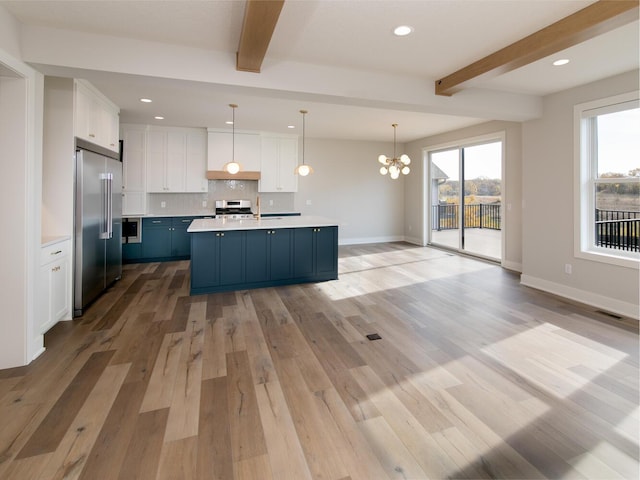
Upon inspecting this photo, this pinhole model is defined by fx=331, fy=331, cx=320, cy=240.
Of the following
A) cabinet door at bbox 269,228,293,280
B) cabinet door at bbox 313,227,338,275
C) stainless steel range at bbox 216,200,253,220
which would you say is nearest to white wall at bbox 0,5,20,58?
cabinet door at bbox 269,228,293,280

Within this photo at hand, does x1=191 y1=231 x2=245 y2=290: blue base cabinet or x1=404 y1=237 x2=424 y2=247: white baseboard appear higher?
x1=404 y1=237 x2=424 y2=247: white baseboard

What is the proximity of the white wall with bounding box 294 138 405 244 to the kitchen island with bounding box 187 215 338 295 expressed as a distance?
292 cm

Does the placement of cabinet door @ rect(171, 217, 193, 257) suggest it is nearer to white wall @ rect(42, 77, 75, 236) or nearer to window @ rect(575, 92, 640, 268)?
white wall @ rect(42, 77, 75, 236)

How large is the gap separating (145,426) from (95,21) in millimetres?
2988

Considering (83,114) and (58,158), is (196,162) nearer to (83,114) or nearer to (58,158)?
(83,114)

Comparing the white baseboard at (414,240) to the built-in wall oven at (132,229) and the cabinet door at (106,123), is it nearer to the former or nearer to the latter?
the built-in wall oven at (132,229)

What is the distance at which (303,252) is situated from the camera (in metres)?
5.01

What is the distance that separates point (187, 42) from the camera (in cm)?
297

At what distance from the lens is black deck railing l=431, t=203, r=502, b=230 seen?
6.73m

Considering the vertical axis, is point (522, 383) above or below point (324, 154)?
below

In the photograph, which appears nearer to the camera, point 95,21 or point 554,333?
point 95,21

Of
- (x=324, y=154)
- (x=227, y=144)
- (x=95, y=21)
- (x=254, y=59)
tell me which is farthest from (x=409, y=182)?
(x=95, y=21)

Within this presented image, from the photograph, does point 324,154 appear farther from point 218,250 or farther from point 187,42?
point 187,42

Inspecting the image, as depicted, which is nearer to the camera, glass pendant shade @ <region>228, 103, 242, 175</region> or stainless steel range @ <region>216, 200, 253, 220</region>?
glass pendant shade @ <region>228, 103, 242, 175</region>
